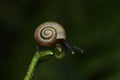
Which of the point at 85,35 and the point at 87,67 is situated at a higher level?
the point at 85,35

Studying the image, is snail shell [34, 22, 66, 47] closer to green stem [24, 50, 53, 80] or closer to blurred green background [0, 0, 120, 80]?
green stem [24, 50, 53, 80]

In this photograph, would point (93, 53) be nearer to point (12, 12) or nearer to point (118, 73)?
point (118, 73)

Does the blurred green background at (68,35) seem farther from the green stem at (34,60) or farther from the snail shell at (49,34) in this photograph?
the green stem at (34,60)

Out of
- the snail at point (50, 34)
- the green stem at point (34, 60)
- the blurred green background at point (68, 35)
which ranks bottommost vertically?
the blurred green background at point (68, 35)

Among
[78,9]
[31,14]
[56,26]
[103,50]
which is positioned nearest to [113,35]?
[103,50]

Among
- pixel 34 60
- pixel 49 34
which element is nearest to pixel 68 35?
pixel 49 34

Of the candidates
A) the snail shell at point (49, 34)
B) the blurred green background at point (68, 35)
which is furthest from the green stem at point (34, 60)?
the blurred green background at point (68, 35)
